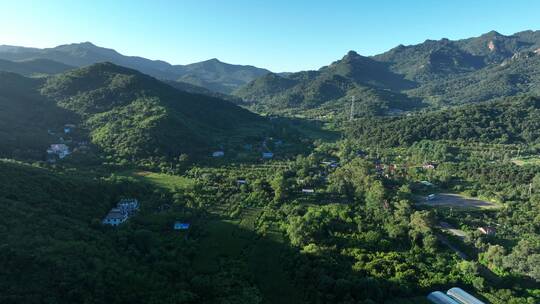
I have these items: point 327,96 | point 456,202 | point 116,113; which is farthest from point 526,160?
point 327,96

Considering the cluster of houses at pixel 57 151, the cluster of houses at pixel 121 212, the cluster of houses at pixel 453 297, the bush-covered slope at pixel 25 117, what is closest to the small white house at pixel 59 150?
the cluster of houses at pixel 57 151

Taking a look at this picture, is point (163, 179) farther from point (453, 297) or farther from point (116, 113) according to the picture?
point (453, 297)

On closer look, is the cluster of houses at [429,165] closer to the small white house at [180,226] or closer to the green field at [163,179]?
the green field at [163,179]

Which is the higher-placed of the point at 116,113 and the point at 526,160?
the point at 116,113

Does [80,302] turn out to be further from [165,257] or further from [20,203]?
[20,203]

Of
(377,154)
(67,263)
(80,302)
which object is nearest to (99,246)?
(67,263)

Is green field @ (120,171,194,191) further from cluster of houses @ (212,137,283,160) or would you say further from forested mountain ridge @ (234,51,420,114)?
forested mountain ridge @ (234,51,420,114)
